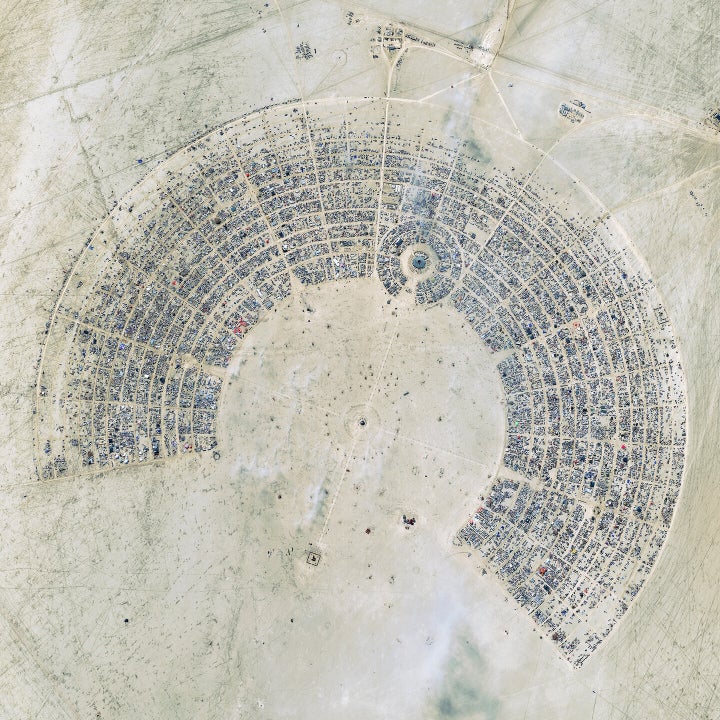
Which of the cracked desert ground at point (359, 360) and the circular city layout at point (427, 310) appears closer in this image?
the cracked desert ground at point (359, 360)

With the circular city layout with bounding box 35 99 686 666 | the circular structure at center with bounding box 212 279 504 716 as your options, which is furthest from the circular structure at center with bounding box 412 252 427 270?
the circular structure at center with bounding box 212 279 504 716

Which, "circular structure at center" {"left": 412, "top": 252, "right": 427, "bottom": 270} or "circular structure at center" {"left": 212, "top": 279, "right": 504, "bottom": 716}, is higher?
"circular structure at center" {"left": 412, "top": 252, "right": 427, "bottom": 270}

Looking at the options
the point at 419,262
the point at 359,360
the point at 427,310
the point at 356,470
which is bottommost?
the point at 356,470

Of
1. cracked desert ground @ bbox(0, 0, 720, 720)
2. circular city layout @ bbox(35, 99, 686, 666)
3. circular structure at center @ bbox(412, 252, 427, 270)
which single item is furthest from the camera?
circular structure at center @ bbox(412, 252, 427, 270)

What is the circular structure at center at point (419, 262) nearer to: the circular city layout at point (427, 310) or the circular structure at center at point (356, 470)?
the circular city layout at point (427, 310)

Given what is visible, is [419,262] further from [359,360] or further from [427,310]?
[359,360]

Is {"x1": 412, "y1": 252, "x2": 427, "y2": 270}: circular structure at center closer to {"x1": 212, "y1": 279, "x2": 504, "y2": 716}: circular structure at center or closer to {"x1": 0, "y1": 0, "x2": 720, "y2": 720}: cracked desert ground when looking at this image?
{"x1": 0, "y1": 0, "x2": 720, "y2": 720}: cracked desert ground

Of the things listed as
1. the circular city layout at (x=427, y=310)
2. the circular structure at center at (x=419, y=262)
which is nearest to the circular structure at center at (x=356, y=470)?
the circular city layout at (x=427, y=310)

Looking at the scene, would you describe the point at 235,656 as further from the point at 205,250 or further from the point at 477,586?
the point at 205,250

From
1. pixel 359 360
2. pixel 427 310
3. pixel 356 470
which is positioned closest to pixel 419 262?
pixel 427 310
